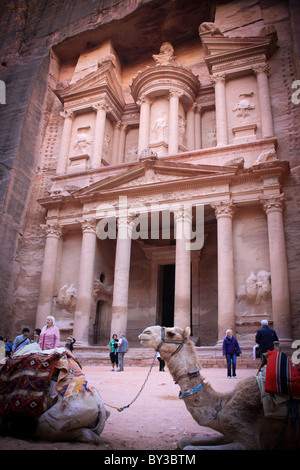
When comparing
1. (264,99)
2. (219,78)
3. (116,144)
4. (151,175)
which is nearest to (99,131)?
(116,144)

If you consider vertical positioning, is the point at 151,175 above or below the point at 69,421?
above

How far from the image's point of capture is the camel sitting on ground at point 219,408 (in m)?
3.12

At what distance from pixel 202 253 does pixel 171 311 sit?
14.0 feet

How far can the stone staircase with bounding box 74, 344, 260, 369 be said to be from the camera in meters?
12.2

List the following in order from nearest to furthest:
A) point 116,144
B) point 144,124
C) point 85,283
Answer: point 85,283 → point 144,124 → point 116,144

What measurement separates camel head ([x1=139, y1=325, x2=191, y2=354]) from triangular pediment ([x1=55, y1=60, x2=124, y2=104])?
2077 centimetres

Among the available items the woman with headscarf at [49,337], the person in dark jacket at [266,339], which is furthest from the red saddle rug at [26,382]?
the person in dark jacket at [266,339]

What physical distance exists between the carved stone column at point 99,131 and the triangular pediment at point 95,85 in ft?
3.18

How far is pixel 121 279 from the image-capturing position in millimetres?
16672

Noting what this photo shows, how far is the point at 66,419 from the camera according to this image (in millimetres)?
3658

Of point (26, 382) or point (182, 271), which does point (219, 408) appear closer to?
point (26, 382)

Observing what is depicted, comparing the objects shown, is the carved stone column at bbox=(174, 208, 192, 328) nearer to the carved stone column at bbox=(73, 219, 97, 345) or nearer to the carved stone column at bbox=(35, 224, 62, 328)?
the carved stone column at bbox=(73, 219, 97, 345)

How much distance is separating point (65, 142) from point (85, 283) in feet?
31.3

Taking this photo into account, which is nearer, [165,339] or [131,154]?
[165,339]
